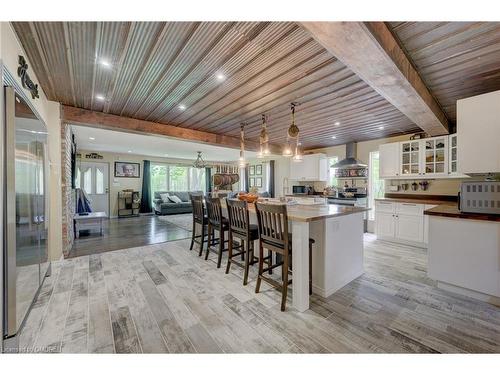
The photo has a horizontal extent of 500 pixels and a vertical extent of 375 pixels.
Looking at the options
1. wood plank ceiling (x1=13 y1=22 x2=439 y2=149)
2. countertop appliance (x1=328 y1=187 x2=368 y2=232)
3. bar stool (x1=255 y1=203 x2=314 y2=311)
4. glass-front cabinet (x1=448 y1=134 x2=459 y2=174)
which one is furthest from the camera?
countertop appliance (x1=328 y1=187 x2=368 y2=232)

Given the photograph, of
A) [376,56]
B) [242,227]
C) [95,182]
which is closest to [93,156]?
[95,182]

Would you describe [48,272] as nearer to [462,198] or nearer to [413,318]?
[413,318]

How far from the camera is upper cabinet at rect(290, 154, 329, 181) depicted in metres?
6.28

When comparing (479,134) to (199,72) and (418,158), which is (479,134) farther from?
(199,72)

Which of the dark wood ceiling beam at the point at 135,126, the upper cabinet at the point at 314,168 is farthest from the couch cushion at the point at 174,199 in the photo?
the upper cabinet at the point at 314,168

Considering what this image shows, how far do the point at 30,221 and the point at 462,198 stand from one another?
4.29 m

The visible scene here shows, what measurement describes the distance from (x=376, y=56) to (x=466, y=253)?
224cm

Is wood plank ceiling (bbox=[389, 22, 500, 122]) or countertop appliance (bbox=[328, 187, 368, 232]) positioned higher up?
wood plank ceiling (bbox=[389, 22, 500, 122])

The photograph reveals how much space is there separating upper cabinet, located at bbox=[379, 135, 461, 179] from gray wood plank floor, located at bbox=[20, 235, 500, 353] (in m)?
2.34

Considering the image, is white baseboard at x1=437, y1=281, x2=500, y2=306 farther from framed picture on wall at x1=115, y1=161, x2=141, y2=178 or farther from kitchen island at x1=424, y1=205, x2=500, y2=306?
framed picture on wall at x1=115, y1=161, x2=141, y2=178

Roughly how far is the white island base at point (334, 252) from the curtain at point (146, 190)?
7.74 m

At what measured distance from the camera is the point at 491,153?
2.21 metres

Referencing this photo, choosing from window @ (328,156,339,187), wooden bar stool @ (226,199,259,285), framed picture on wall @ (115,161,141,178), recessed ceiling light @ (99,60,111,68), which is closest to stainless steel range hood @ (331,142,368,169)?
window @ (328,156,339,187)

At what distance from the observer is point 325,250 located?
2211 mm
